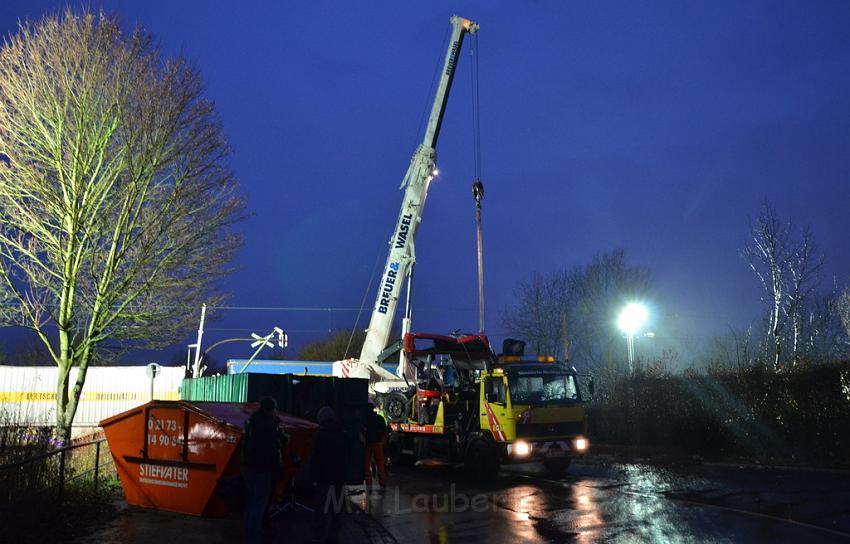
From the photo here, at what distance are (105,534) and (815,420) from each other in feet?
48.9

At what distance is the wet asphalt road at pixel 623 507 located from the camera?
29.0 feet

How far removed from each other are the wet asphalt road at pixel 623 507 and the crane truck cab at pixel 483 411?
69cm

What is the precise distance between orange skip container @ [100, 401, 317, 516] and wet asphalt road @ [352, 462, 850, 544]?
222cm

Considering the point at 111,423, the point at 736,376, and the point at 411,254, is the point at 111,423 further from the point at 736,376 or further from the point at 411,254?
the point at 736,376

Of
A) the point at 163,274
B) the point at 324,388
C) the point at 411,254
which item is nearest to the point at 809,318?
the point at 411,254

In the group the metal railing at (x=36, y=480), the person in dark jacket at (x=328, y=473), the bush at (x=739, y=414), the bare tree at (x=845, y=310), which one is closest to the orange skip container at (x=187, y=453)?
the metal railing at (x=36, y=480)

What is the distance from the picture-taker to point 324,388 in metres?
14.7

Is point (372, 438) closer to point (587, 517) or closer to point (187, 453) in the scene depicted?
point (187, 453)

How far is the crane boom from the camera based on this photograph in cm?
2088

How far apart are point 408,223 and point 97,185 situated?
10322 millimetres

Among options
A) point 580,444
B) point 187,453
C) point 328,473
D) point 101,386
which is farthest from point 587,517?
point 101,386

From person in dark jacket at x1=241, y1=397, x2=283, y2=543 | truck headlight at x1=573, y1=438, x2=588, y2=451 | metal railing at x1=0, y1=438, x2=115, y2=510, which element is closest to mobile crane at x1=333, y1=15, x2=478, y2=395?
truck headlight at x1=573, y1=438, x2=588, y2=451

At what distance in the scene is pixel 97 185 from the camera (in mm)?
12273

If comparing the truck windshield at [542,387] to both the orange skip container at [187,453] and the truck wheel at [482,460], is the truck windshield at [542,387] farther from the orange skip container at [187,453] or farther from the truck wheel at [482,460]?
the orange skip container at [187,453]
